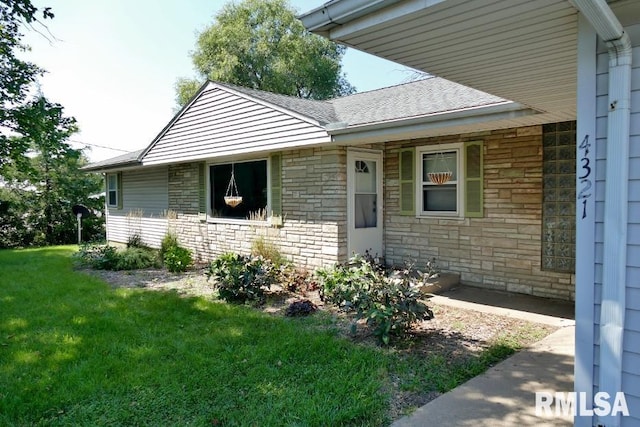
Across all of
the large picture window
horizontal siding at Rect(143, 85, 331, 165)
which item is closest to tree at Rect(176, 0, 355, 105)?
horizontal siding at Rect(143, 85, 331, 165)

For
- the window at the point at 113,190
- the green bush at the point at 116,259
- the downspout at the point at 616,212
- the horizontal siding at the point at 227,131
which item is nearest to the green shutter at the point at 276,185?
the horizontal siding at the point at 227,131

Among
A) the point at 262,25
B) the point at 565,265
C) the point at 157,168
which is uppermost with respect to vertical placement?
the point at 262,25

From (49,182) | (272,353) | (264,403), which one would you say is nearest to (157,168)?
(49,182)

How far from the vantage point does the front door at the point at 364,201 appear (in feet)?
24.8

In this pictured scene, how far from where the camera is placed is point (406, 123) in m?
5.93

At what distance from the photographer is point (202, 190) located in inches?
422

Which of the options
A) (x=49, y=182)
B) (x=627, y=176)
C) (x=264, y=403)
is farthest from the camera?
(x=49, y=182)

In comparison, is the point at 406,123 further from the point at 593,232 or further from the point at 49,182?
the point at 49,182

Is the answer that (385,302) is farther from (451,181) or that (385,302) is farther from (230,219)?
(230,219)

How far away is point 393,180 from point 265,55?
1963 centimetres

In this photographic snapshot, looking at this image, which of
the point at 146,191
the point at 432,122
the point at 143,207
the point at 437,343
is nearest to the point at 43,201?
the point at 143,207

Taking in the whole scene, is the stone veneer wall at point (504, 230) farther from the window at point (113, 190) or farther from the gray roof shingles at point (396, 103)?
the window at point (113, 190)

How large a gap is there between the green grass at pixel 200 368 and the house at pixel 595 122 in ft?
5.00

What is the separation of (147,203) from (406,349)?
11.0 meters
